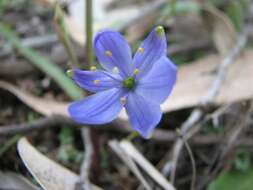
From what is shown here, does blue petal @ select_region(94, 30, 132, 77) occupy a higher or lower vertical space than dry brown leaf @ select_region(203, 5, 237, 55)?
higher

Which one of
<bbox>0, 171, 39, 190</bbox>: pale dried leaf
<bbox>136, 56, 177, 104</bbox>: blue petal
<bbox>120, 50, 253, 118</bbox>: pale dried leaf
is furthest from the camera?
<bbox>120, 50, 253, 118</bbox>: pale dried leaf

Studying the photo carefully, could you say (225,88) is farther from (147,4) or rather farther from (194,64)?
(147,4)

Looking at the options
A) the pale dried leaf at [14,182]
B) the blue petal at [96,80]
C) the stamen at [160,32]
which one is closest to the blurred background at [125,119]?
the pale dried leaf at [14,182]

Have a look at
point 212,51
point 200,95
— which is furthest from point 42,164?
point 212,51

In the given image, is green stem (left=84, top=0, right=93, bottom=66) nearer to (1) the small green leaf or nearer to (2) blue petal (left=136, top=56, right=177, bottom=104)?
(2) blue petal (left=136, top=56, right=177, bottom=104)

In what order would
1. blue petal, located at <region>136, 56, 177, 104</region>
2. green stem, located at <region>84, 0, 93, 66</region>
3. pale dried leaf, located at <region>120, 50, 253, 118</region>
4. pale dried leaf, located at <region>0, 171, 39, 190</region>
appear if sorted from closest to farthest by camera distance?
blue petal, located at <region>136, 56, 177, 104</region> < pale dried leaf, located at <region>0, 171, 39, 190</region> < green stem, located at <region>84, 0, 93, 66</region> < pale dried leaf, located at <region>120, 50, 253, 118</region>

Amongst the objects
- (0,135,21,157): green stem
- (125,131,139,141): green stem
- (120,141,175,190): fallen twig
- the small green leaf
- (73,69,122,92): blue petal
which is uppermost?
(73,69,122,92): blue petal

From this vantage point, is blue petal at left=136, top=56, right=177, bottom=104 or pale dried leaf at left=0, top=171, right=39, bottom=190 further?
pale dried leaf at left=0, top=171, right=39, bottom=190

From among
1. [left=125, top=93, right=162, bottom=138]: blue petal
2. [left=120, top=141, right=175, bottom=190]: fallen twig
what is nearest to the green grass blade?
[left=120, top=141, right=175, bottom=190]: fallen twig

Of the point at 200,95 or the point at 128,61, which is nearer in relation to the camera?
the point at 128,61

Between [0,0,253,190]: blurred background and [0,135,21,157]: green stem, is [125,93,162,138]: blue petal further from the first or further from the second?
[0,135,21,157]: green stem
